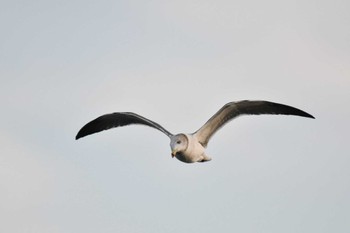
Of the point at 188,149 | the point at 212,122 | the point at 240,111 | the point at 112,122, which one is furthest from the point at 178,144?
the point at 112,122

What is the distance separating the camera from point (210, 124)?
2909 centimetres

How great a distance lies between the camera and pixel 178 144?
27.6m

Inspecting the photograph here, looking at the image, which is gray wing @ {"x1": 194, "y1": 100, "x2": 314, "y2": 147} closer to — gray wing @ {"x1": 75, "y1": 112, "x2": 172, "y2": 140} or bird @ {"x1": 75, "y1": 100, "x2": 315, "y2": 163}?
bird @ {"x1": 75, "y1": 100, "x2": 315, "y2": 163}

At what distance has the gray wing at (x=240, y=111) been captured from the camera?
28.7 metres

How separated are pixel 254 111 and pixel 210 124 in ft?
4.26

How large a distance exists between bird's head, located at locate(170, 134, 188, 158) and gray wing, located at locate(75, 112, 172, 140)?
55.0 inches

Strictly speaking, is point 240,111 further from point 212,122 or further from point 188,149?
point 188,149

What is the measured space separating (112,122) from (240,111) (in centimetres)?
436

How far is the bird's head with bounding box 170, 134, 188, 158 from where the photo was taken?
27.4 m

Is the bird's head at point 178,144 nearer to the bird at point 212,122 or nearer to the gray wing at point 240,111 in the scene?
the bird at point 212,122

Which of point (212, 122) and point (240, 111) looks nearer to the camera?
point (240, 111)

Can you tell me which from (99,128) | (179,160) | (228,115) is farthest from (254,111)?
(99,128)

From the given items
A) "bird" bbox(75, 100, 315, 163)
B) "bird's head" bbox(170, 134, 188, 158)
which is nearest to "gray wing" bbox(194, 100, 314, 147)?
"bird" bbox(75, 100, 315, 163)

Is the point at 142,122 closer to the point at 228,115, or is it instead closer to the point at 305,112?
the point at 228,115
